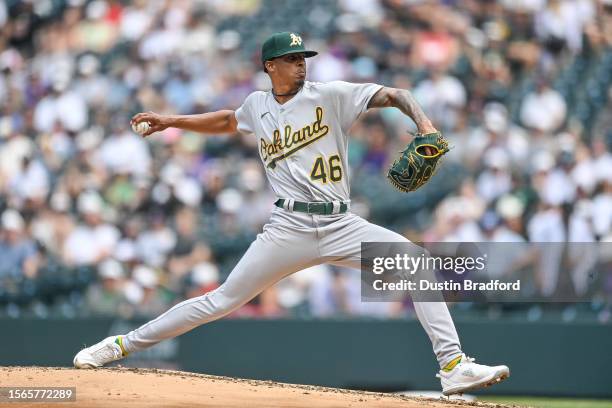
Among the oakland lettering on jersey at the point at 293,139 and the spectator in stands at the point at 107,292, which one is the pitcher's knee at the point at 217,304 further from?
the spectator in stands at the point at 107,292

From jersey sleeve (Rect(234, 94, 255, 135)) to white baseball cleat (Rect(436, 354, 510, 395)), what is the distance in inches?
69.5

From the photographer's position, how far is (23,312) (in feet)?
35.3

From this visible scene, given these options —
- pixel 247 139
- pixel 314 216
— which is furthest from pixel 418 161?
pixel 247 139

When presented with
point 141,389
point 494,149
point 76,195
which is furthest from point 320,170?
point 76,195

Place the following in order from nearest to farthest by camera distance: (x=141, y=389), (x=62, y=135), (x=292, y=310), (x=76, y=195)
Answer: (x=141, y=389) → (x=292, y=310) → (x=76, y=195) → (x=62, y=135)

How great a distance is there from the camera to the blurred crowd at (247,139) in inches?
407

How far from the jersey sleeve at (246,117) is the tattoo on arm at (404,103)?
2.56 ft

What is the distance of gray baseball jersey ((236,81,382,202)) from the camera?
5.96 m

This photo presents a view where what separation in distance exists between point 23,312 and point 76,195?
162cm

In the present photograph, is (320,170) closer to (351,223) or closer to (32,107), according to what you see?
(351,223)

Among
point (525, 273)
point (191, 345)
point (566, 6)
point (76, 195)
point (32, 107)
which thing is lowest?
point (191, 345)

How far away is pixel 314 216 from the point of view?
598 cm

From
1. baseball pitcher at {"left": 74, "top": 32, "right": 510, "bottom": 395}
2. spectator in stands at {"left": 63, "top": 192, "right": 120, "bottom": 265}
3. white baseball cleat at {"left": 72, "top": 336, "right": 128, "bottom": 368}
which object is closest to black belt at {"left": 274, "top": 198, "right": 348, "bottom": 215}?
baseball pitcher at {"left": 74, "top": 32, "right": 510, "bottom": 395}

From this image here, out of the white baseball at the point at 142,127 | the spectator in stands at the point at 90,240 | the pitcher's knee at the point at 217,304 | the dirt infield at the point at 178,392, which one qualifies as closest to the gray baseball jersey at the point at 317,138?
the pitcher's knee at the point at 217,304
